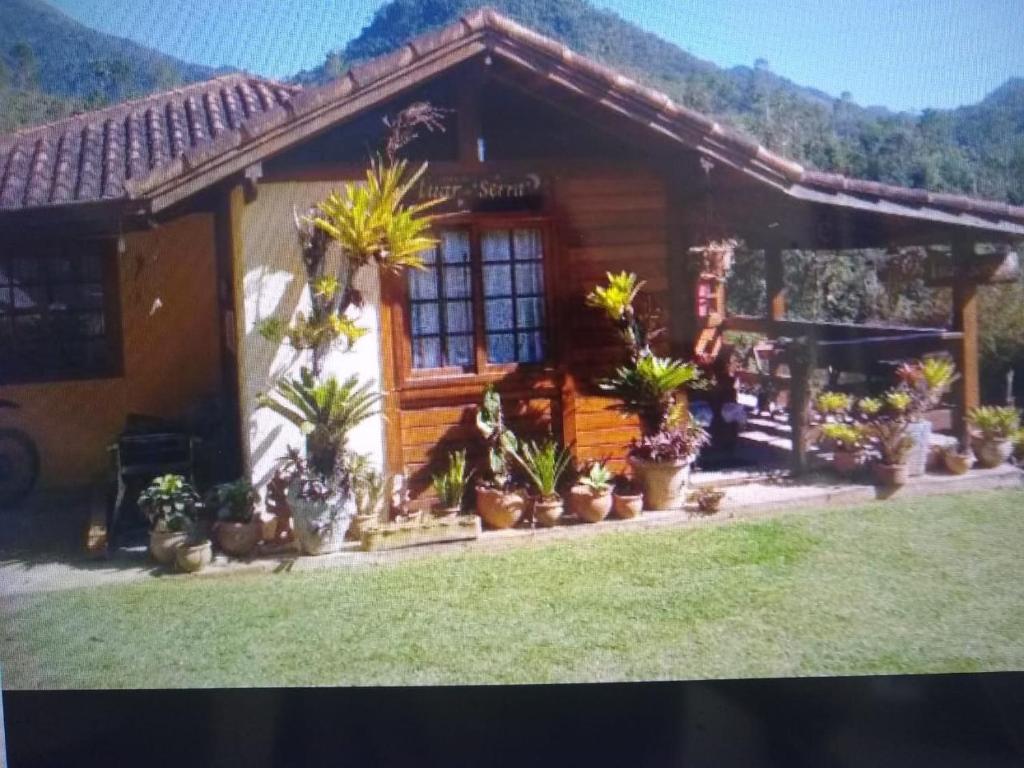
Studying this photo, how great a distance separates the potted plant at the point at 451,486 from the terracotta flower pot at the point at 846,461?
1.40 m

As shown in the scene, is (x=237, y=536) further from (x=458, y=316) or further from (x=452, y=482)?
(x=458, y=316)

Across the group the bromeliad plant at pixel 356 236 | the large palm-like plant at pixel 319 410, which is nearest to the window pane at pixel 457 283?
the bromeliad plant at pixel 356 236

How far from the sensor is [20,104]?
3.00m

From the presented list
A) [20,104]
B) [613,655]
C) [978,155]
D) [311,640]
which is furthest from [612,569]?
[20,104]

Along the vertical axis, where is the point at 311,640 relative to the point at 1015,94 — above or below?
below

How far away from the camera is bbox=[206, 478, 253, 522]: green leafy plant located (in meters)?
3.21

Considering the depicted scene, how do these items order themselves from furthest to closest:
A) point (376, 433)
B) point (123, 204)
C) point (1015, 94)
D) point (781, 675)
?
point (376, 433), point (123, 204), point (781, 675), point (1015, 94)

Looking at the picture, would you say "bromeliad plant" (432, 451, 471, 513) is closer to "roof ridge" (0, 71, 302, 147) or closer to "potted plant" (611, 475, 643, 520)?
"potted plant" (611, 475, 643, 520)

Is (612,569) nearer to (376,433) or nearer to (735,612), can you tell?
(735,612)

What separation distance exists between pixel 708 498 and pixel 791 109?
1449 millimetres

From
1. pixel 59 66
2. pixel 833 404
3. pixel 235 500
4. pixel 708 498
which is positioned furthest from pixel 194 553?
pixel 833 404

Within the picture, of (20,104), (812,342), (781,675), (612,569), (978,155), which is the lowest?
(781,675)

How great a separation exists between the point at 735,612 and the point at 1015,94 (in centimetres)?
174

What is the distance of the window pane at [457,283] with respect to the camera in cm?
358
